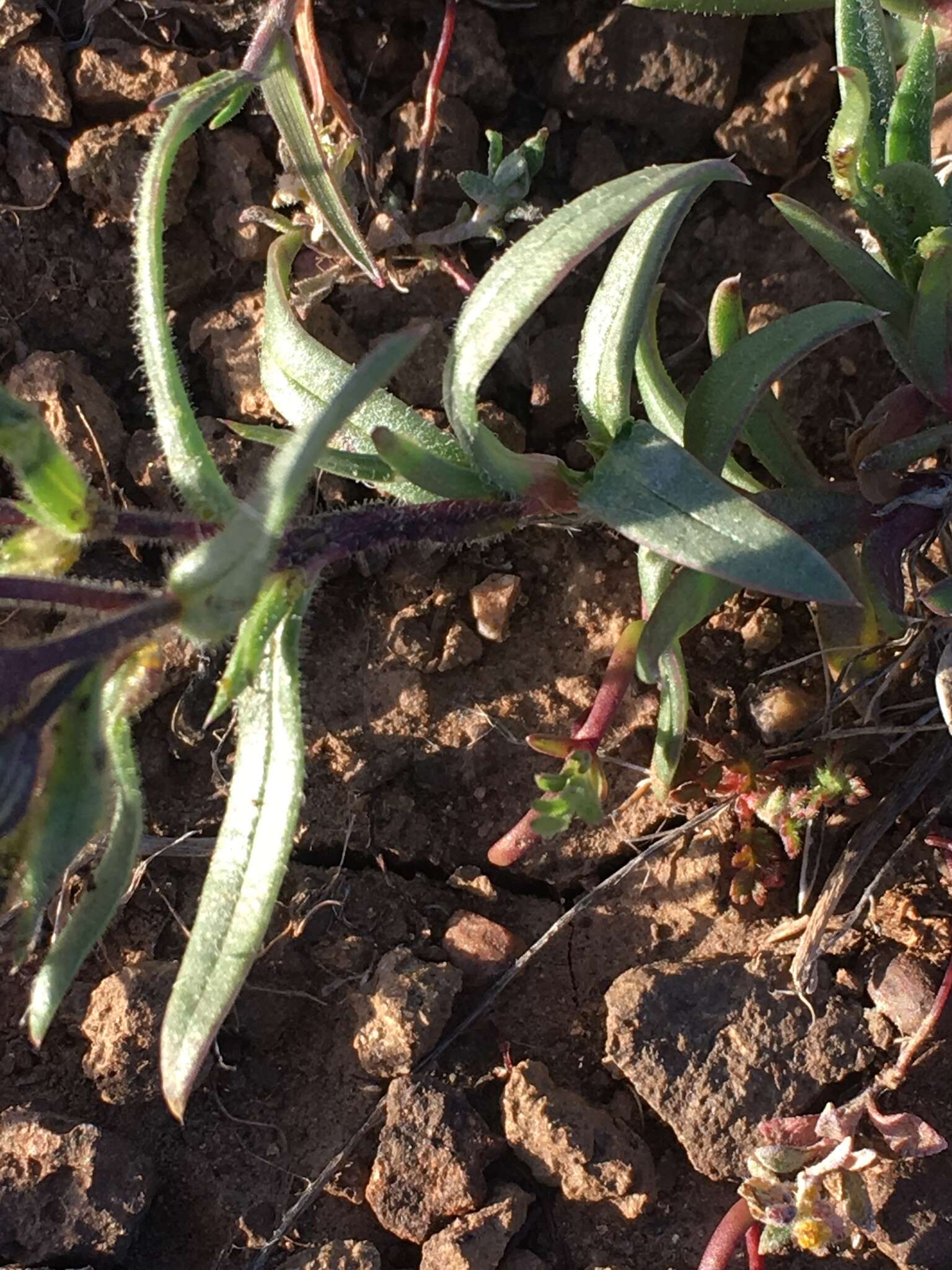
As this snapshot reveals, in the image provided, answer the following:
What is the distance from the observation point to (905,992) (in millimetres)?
2529

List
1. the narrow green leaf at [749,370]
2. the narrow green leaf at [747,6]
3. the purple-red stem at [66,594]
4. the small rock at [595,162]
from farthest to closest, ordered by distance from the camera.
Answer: the small rock at [595,162] → the narrow green leaf at [747,6] → the narrow green leaf at [749,370] → the purple-red stem at [66,594]

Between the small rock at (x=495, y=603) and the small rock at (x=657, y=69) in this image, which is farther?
the small rock at (x=657, y=69)

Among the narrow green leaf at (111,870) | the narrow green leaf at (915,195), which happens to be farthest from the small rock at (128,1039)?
the narrow green leaf at (915,195)

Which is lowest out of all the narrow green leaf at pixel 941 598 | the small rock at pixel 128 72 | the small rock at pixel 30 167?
the narrow green leaf at pixel 941 598

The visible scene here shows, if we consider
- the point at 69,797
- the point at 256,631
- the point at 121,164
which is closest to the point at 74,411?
the point at 121,164

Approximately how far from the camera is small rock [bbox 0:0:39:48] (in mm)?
3072

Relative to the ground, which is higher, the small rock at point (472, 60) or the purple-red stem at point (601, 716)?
the small rock at point (472, 60)

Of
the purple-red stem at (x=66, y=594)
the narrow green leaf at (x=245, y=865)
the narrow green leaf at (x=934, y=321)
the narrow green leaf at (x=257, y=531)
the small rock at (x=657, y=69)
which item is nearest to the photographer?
the narrow green leaf at (x=257, y=531)

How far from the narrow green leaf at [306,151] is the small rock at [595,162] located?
2.21ft

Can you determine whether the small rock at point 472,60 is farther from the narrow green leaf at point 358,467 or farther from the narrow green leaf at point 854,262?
the narrow green leaf at point 358,467

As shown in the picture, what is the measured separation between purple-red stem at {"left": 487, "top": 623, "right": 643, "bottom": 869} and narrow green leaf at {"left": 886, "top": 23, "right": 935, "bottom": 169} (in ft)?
3.70

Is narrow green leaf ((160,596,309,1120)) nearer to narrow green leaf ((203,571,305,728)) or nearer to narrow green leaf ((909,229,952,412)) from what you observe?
narrow green leaf ((203,571,305,728))

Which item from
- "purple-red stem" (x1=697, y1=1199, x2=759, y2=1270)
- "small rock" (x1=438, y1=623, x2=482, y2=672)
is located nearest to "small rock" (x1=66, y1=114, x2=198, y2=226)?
"small rock" (x1=438, y1=623, x2=482, y2=672)

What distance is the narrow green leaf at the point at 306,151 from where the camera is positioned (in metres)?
2.73
